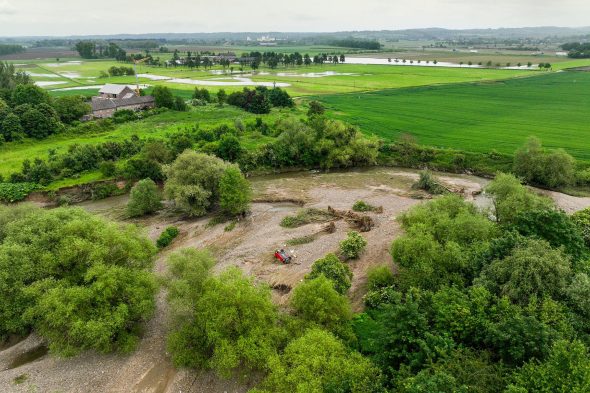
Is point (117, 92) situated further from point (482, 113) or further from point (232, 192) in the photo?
point (482, 113)

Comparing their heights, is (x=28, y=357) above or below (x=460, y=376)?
below

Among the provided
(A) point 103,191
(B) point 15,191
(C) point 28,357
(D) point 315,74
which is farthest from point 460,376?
(D) point 315,74

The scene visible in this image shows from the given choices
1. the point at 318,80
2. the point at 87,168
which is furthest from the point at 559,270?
the point at 318,80

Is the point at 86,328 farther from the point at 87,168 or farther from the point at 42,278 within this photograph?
the point at 87,168

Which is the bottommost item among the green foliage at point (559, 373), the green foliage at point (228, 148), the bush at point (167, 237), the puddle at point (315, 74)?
the bush at point (167, 237)

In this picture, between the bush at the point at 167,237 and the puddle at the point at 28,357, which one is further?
the bush at the point at 167,237

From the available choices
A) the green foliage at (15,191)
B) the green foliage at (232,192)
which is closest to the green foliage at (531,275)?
the green foliage at (232,192)

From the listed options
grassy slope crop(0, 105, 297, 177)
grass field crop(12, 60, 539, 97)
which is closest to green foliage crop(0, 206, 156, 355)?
grassy slope crop(0, 105, 297, 177)

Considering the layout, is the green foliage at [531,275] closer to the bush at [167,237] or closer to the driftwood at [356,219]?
the driftwood at [356,219]
